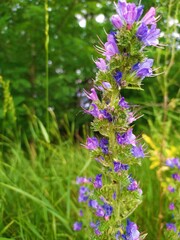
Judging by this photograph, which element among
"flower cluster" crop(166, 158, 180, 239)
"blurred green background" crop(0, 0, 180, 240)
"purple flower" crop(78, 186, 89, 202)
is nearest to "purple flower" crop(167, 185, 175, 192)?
"flower cluster" crop(166, 158, 180, 239)

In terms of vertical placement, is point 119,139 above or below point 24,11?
below

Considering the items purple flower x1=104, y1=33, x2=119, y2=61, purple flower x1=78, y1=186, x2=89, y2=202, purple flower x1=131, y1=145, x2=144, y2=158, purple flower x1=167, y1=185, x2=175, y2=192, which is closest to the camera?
purple flower x1=104, y1=33, x2=119, y2=61

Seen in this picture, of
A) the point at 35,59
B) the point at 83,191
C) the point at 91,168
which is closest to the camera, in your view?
the point at 83,191

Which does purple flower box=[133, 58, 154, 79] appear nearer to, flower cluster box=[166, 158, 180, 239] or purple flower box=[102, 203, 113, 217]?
purple flower box=[102, 203, 113, 217]

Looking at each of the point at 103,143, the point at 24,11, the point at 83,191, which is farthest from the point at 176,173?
the point at 24,11

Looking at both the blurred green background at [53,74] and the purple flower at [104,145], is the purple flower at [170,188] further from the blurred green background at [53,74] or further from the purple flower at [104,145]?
the purple flower at [104,145]

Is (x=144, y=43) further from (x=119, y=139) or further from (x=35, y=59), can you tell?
(x=35, y=59)

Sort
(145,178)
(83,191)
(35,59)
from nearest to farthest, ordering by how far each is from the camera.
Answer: (83,191), (145,178), (35,59)

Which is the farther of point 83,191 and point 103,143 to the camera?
point 83,191
